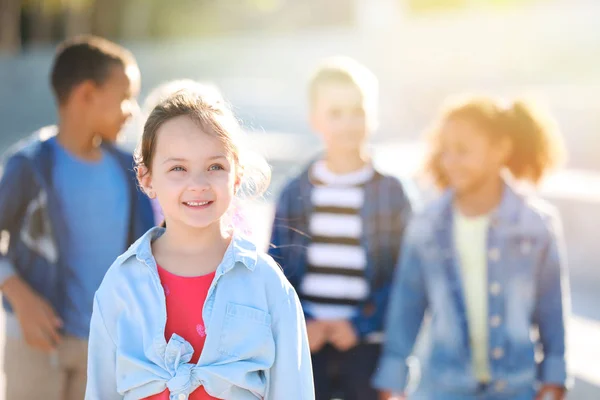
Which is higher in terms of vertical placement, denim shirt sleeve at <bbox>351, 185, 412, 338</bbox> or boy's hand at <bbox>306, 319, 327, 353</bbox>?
denim shirt sleeve at <bbox>351, 185, 412, 338</bbox>

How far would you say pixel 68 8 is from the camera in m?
32.7

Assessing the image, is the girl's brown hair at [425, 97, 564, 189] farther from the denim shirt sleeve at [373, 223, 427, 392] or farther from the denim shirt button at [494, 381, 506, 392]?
the denim shirt button at [494, 381, 506, 392]

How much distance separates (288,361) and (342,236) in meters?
1.73

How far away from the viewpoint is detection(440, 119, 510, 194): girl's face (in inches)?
144

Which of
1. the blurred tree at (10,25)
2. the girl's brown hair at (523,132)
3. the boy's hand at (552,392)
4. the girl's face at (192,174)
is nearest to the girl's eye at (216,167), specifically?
the girl's face at (192,174)

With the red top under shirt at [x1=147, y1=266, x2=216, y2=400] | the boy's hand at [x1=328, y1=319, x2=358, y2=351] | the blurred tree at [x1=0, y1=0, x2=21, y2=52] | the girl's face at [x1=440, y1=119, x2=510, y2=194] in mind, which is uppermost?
the blurred tree at [x1=0, y1=0, x2=21, y2=52]

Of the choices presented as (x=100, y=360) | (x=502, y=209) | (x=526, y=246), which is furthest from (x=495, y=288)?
(x=100, y=360)

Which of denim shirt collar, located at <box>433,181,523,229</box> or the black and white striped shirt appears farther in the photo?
the black and white striped shirt

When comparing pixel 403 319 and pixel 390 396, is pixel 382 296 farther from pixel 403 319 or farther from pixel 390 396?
pixel 390 396

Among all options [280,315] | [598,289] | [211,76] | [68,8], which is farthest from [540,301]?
[68,8]

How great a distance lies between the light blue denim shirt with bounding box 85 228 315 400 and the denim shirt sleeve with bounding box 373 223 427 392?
130 centimetres

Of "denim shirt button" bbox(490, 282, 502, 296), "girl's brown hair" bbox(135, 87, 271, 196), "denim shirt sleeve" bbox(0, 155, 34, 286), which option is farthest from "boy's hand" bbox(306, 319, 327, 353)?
"girl's brown hair" bbox(135, 87, 271, 196)

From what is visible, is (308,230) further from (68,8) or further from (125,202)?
(68,8)

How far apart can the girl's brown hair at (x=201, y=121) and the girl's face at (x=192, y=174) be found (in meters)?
→ 0.02
